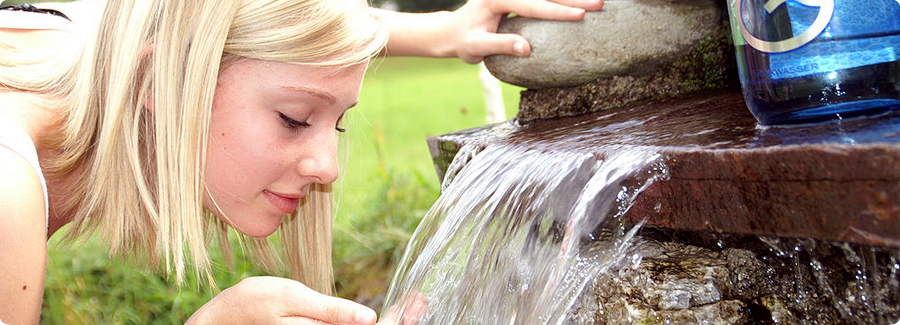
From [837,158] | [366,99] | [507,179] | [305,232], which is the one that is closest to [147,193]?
[305,232]

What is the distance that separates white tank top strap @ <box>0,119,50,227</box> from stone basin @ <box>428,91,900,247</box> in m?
0.97

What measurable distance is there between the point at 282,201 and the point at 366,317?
48 cm

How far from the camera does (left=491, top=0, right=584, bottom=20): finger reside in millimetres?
2084

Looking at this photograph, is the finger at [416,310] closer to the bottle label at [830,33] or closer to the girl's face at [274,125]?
the girl's face at [274,125]

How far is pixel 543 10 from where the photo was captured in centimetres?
211

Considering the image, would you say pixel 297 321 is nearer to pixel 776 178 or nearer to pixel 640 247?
pixel 640 247

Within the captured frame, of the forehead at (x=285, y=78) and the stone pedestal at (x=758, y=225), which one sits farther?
the forehead at (x=285, y=78)

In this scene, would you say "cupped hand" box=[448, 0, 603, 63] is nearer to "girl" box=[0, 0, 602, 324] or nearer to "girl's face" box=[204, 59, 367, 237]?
"girl" box=[0, 0, 602, 324]

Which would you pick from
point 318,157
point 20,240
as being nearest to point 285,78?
point 318,157

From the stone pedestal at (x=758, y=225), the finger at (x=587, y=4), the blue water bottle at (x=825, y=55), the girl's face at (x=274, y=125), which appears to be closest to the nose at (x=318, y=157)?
the girl's face at (x=274, y=125)

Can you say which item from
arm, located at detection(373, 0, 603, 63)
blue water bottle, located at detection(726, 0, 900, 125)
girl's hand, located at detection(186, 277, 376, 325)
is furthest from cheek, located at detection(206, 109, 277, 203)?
blue water bottle, located at detection(726, 0, 900, 125)

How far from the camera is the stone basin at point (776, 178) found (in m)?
1.02

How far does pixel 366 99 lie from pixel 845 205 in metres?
11.0

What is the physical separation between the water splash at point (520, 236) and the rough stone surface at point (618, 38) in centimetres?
38
